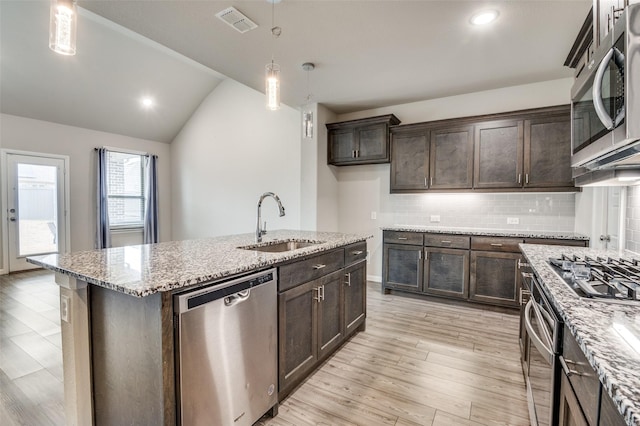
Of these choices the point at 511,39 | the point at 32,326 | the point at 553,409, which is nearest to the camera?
the point at 553,409

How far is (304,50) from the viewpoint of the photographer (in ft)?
9.30

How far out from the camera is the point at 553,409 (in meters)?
1.13

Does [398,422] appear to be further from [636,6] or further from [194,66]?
[194,66]

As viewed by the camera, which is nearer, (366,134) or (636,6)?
(636,6)

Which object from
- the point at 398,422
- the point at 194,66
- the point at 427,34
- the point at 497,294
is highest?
the point at 194,66

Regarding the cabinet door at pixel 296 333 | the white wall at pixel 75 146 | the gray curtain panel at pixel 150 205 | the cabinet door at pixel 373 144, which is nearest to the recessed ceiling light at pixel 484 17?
the cabinet door at pixel 373 144

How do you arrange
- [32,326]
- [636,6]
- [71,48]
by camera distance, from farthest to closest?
[32,326] < [71,48] < [636,6]

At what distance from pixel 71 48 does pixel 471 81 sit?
378 centimetres

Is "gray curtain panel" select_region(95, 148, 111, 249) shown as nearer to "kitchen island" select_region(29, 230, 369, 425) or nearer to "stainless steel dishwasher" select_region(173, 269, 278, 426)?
"kitchen island" select_region(29, 230, 369, 425)

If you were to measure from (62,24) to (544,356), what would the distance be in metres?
2.51

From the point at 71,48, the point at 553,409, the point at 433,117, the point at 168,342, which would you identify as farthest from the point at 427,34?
the point at 168,342

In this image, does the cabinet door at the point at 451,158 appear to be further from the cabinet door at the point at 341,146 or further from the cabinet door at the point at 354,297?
the cabinet door at the point at 354,297

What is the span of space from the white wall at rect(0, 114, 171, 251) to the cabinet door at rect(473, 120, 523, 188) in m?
6.68

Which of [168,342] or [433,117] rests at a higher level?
[433,117]
